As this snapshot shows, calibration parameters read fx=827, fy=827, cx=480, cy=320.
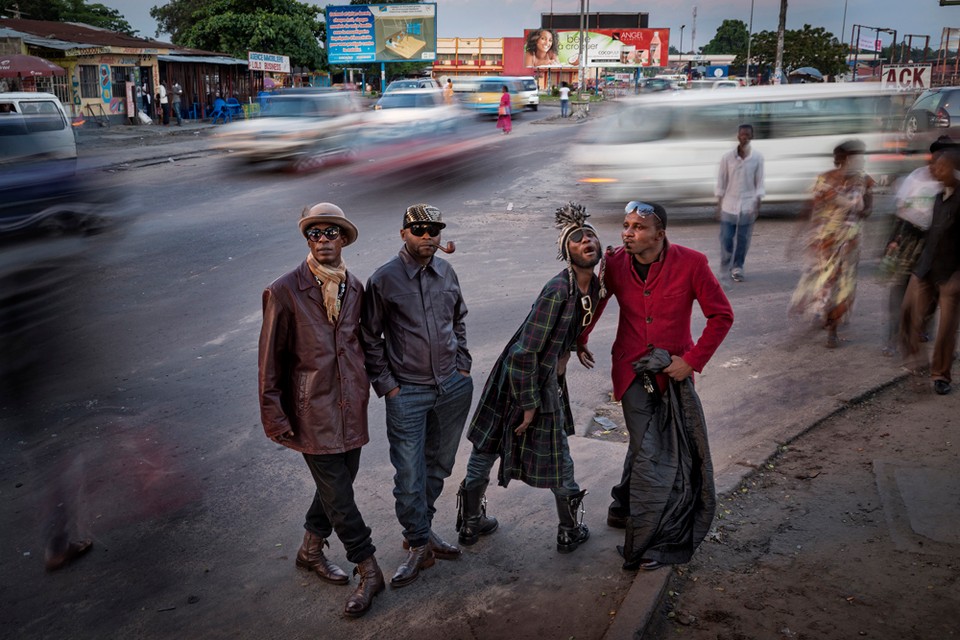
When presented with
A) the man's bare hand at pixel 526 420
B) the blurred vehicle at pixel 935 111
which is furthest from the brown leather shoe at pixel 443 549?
the blurred vehicle at pixel 935 111

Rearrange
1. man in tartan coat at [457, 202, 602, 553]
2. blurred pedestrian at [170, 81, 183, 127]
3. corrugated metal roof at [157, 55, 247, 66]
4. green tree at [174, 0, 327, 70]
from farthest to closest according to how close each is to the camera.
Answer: green tree at [174, 0, 327, 70] < corrugated metal roof at [157, 55, 247, 66] < blurred pedestrian at [170, 81, 183, 127] < man in tartan coat at [457, 202, 602, 553]

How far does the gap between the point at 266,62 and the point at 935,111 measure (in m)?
26.8

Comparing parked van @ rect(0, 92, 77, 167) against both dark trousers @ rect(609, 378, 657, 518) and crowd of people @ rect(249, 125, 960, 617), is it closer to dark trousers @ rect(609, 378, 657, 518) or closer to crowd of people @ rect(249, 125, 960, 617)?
crowd of people @ rect(249, 125, 960, 617)

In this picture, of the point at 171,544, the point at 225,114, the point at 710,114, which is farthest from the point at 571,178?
the point at 225,114

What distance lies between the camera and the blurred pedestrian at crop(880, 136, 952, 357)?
19.7 feet

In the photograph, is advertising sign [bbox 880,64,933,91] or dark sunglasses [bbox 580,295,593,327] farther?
advertising sign [bbox 880,64,933,91]

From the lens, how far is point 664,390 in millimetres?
3750

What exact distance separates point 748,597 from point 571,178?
1444 centimetres

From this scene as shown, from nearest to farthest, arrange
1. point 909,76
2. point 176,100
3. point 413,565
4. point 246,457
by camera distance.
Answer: point 413,565 → point 246,457 → point 909,76 → point 176,100

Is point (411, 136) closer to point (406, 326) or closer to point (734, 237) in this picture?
point (734, 237)

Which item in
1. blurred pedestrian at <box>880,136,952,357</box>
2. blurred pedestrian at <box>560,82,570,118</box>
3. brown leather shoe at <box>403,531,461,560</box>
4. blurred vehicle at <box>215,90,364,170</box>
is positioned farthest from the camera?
blurred pedestrian at <box>560,82,570,118</box>

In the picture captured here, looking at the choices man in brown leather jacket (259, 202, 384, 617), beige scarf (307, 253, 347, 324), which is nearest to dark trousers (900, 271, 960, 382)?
man in brown leather jacket (259, 202, 384, 617)

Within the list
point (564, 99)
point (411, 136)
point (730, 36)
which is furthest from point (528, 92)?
point (730, 36)

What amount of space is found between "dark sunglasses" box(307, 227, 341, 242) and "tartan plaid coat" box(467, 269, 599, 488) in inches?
36.6
